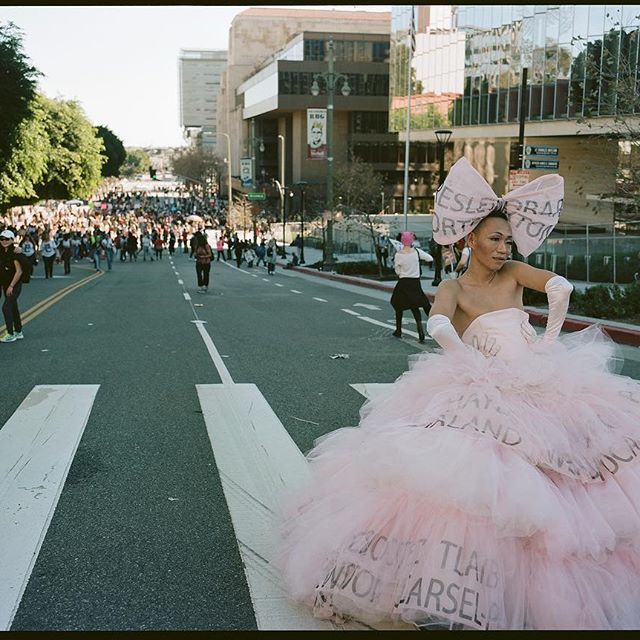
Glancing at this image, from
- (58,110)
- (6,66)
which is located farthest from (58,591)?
(58,110)

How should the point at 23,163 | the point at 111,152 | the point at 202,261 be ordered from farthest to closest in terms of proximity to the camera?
1. the point at 111,152
2. the point at 23,163
3. the point at 202,261

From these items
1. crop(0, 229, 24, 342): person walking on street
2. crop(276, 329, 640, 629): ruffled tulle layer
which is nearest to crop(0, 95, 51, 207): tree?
crop(0, 229, 24, 342): person walking on street

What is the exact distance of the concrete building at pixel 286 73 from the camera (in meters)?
97.1

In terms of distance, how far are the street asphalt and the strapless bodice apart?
68.1 inches

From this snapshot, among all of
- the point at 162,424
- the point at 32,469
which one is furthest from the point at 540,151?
the point at 32,469

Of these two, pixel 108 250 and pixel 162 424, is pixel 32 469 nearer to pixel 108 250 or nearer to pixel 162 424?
pixel 162 424

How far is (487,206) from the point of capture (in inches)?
166

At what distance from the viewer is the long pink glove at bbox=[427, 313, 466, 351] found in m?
3.93

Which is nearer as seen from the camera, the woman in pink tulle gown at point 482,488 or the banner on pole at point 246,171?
the woman in pink tulle gown at point 482,488

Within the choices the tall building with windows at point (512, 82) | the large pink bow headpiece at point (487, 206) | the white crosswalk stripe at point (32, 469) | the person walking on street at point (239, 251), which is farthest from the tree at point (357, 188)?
the large pink bow headpiece at point (487, 206)

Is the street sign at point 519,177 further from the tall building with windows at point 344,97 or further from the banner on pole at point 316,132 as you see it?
the tall building with windows at point 344,97

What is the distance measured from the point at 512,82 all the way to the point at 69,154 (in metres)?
37.1

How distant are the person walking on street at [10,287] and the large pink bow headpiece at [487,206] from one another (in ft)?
33.6
